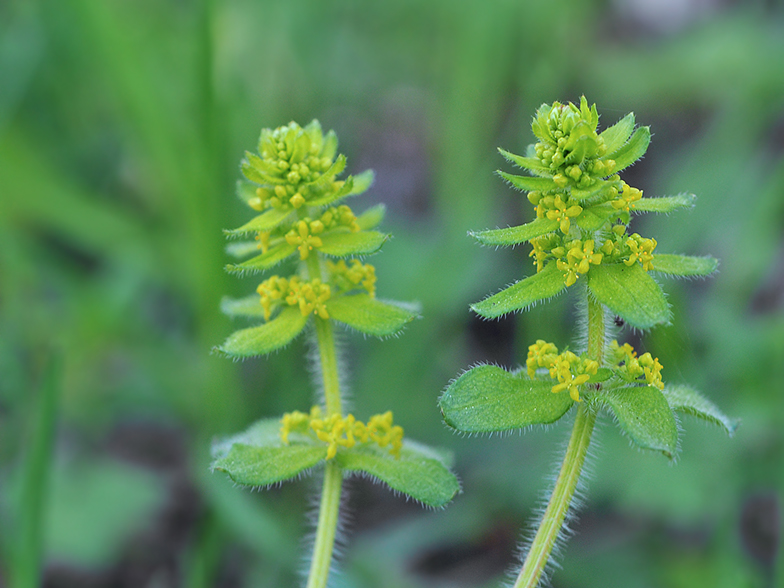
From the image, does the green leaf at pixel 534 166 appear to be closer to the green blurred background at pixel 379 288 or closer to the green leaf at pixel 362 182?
the green leaf at pixel 362 182

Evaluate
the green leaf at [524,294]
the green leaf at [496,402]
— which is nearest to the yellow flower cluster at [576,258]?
the green leaf at [524,294]

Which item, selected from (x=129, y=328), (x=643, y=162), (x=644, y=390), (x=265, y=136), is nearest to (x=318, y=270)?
(x=265, y=136)

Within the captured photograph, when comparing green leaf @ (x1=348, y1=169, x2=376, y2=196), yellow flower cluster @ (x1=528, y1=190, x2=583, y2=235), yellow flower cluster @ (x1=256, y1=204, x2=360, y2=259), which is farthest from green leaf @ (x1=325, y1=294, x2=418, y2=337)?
yellow flower cluster @ (x1=528, y1=190, x2=583, y2=235)

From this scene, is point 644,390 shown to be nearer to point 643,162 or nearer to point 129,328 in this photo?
point 129,328

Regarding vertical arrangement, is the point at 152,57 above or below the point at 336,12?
below

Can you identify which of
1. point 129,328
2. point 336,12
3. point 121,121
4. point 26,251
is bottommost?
point 129,328

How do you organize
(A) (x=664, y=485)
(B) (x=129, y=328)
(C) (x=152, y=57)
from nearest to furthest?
1. (A) (x=664, y=485)
2. (B) (x=129, y=328)
3. (C) (x=152, y=57)

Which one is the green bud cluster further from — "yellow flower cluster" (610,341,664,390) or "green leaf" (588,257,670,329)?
"yellow flower cluster" (610,341,664,390)

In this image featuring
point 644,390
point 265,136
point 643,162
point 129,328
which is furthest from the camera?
point 643,162
